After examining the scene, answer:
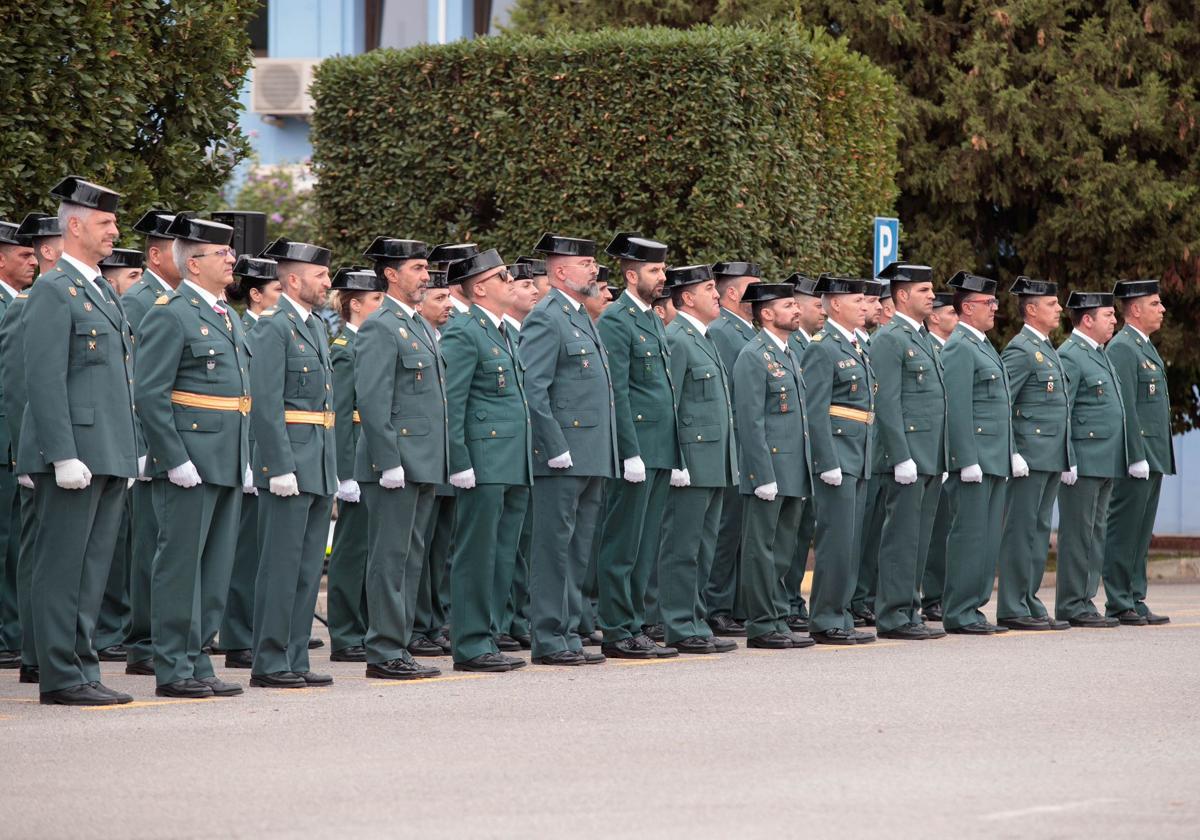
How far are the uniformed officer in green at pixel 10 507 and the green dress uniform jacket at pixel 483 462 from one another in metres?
2.31

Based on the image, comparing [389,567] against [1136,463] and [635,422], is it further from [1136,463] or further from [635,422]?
[1136,463]

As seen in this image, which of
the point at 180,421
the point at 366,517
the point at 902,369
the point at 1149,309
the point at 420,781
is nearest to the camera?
the point at 420,781

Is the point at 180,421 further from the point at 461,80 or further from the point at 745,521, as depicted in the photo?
the point at 461,80

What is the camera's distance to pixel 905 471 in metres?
13.1

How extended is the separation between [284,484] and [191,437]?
538 mm

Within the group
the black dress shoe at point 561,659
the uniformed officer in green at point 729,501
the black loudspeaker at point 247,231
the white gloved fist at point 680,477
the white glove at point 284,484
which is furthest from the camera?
the black loudspeaker at point 247,231

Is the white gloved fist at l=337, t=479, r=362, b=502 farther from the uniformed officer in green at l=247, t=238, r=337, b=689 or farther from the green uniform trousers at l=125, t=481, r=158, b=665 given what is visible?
the uniformed officer in green at l=247, t=238, r=337, b=689

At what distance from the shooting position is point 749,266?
13406 mm

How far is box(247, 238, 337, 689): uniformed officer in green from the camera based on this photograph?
10391mm

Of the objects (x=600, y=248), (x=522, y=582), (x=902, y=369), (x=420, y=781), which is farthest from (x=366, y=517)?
(x=600, y=248)

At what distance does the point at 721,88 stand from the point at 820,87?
4.70 ft

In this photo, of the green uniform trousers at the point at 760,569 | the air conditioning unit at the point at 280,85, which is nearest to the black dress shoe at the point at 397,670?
the green uniform trousers at the point at 760,569

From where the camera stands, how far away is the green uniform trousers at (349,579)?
12406 mm

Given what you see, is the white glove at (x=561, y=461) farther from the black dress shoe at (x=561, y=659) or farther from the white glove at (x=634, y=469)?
the black dress shoe at (x=561, y=659)
